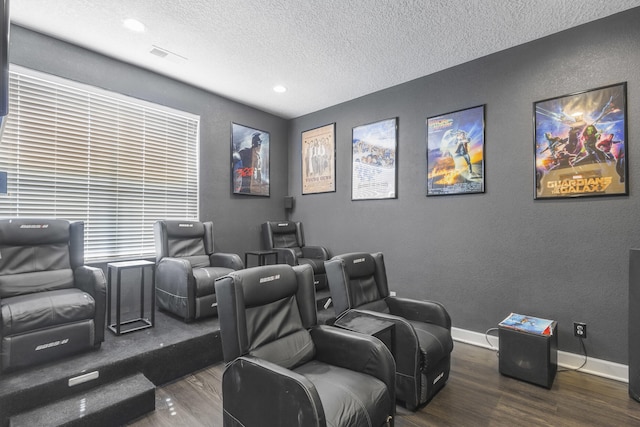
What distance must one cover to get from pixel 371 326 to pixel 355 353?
12.5 inches

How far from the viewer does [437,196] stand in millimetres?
3549

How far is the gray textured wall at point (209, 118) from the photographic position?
294cm

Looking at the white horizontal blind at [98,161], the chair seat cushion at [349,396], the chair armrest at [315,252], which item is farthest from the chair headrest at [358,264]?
the white horizontal blind at [98,161]

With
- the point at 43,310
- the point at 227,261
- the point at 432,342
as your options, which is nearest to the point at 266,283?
the point at 432,342

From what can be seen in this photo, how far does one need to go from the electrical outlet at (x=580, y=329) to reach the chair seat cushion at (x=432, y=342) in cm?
125

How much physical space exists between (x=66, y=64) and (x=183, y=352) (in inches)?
118

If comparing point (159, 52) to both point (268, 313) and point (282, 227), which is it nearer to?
point (282, 227)

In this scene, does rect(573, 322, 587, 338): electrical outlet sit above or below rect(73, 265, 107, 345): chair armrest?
below

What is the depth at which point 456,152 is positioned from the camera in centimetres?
340

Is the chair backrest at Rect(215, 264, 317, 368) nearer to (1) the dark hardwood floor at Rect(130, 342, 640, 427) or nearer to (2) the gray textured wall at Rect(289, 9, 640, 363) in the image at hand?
(1) the dark hardwood floor at Rect(130, 342, 640, 427)

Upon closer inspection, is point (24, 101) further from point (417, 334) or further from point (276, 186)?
point (417, 334)

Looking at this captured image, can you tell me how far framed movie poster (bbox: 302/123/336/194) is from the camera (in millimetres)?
4641

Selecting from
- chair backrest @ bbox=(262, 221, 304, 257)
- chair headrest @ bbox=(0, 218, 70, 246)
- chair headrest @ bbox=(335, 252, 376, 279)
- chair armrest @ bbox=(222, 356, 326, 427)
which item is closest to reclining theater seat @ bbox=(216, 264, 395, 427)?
chair armrest @ bbox=(222, 356, 326, 427)

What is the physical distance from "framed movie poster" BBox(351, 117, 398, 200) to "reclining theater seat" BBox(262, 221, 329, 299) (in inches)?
39.3
